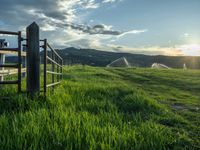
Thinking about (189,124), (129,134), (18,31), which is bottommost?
(189,124)

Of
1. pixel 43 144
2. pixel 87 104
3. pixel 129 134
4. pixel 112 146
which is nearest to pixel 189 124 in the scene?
pixel 87 104

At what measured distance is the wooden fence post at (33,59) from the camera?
905 cm

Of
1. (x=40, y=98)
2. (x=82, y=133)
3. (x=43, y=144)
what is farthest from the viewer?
(x=40, y=98)

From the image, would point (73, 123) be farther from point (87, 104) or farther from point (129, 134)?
point (87, 104)

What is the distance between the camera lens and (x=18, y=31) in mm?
9062

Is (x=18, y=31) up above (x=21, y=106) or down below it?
above

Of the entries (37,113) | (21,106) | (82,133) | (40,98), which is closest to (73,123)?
(82,133)

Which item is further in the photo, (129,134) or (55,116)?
(55,116)

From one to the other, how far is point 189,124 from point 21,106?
498cm

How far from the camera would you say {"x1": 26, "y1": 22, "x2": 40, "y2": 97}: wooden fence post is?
29.7 feet

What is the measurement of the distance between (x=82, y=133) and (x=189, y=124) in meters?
4.76

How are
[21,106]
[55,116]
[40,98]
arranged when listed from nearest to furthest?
[55,116], [21,106], [40,98]

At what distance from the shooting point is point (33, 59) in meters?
9.07

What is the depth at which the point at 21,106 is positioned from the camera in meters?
7.92
